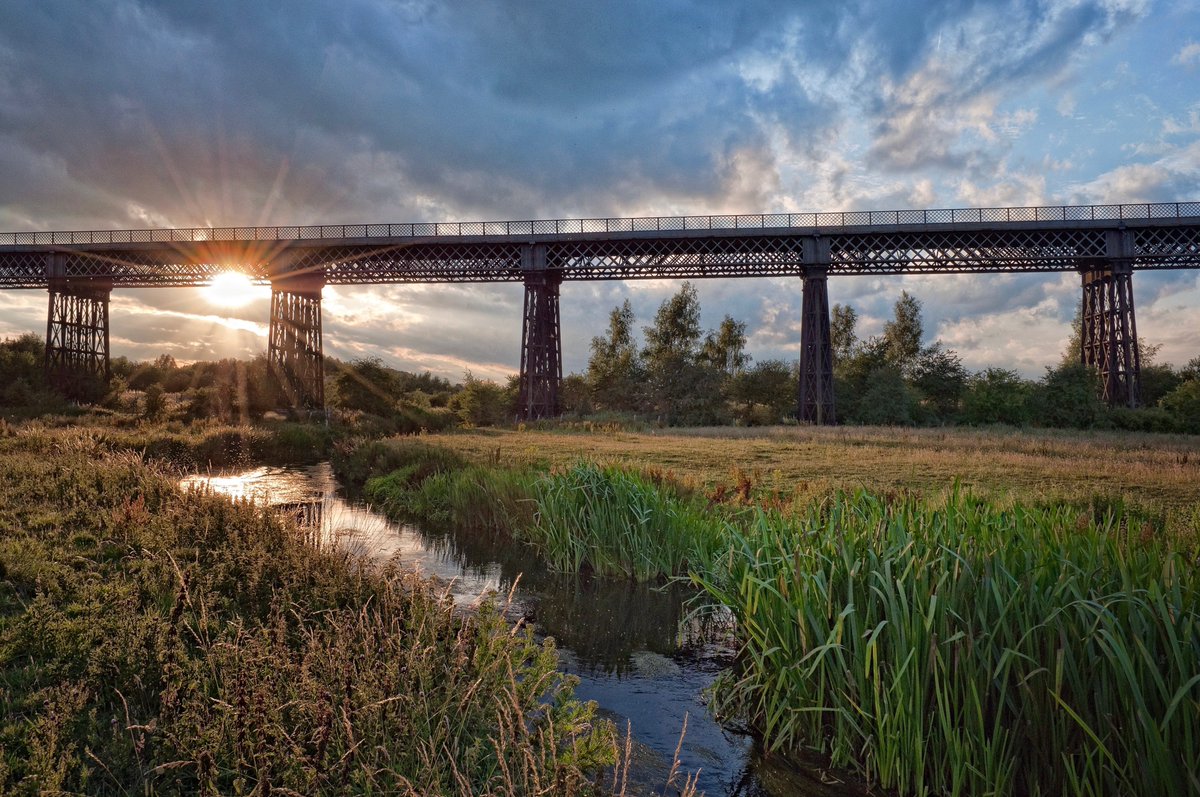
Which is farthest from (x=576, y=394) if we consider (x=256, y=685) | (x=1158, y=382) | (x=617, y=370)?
(x=256, y=685)

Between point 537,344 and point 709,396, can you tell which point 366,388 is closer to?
point 537,344

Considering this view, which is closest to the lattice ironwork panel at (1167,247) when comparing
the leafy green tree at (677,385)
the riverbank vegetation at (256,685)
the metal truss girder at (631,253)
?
the metal truss girder at (631,253)

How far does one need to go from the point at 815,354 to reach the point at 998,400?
10.1 metres

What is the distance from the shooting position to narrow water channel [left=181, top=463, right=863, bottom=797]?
4961 millimetres

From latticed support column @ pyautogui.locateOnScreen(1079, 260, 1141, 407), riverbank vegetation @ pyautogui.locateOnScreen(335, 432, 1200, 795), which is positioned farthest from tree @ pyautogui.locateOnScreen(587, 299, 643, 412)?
riverbank vegetation @ pyautogui.locateOnScreen(335, 432, 1200, 795)

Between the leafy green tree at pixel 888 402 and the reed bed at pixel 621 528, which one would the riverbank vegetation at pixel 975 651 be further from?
the leafy green tree at pixel 888 402

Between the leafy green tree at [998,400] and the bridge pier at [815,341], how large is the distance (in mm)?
7725

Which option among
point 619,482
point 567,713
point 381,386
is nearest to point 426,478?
point 619,482

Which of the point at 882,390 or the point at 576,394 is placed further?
the point at 576,394

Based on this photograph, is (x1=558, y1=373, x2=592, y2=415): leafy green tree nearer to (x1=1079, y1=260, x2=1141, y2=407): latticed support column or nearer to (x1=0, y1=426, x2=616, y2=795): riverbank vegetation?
(x1=1079, y1=260, x2=1141, y2=407): latticed support column

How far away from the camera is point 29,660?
5.38 metres

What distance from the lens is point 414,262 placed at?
43594mm

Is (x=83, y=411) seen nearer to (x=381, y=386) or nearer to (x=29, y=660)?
(x=381, y=386)

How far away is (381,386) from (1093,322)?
1775 inches
